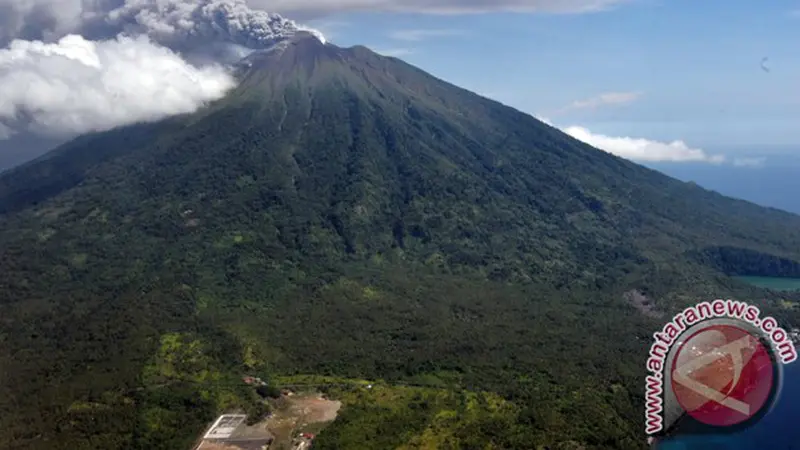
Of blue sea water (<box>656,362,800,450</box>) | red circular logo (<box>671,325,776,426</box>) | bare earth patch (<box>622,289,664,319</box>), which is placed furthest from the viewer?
bare earth patch (<box>622,289,664,319</box>)

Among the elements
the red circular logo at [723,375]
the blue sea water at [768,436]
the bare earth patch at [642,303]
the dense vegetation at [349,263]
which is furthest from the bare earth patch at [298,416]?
the bare earth patch at [642,303]

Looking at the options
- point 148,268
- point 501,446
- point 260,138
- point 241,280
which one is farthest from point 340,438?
point 260,138

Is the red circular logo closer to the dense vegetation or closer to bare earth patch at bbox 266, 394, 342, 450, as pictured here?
the dense vegetation

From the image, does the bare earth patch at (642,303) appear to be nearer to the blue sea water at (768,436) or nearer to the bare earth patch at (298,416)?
the blue sea water at (768,436)

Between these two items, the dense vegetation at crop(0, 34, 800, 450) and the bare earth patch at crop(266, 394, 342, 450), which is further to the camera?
the dense vegetation at crop(0, 34, 800, 450)

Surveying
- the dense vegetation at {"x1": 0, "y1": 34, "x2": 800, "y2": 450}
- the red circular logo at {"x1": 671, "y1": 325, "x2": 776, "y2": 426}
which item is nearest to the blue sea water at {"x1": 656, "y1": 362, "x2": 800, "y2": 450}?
the dense vegetation at {"x1": 0, "y1": 34, "x2": 800, "y2": 450}
